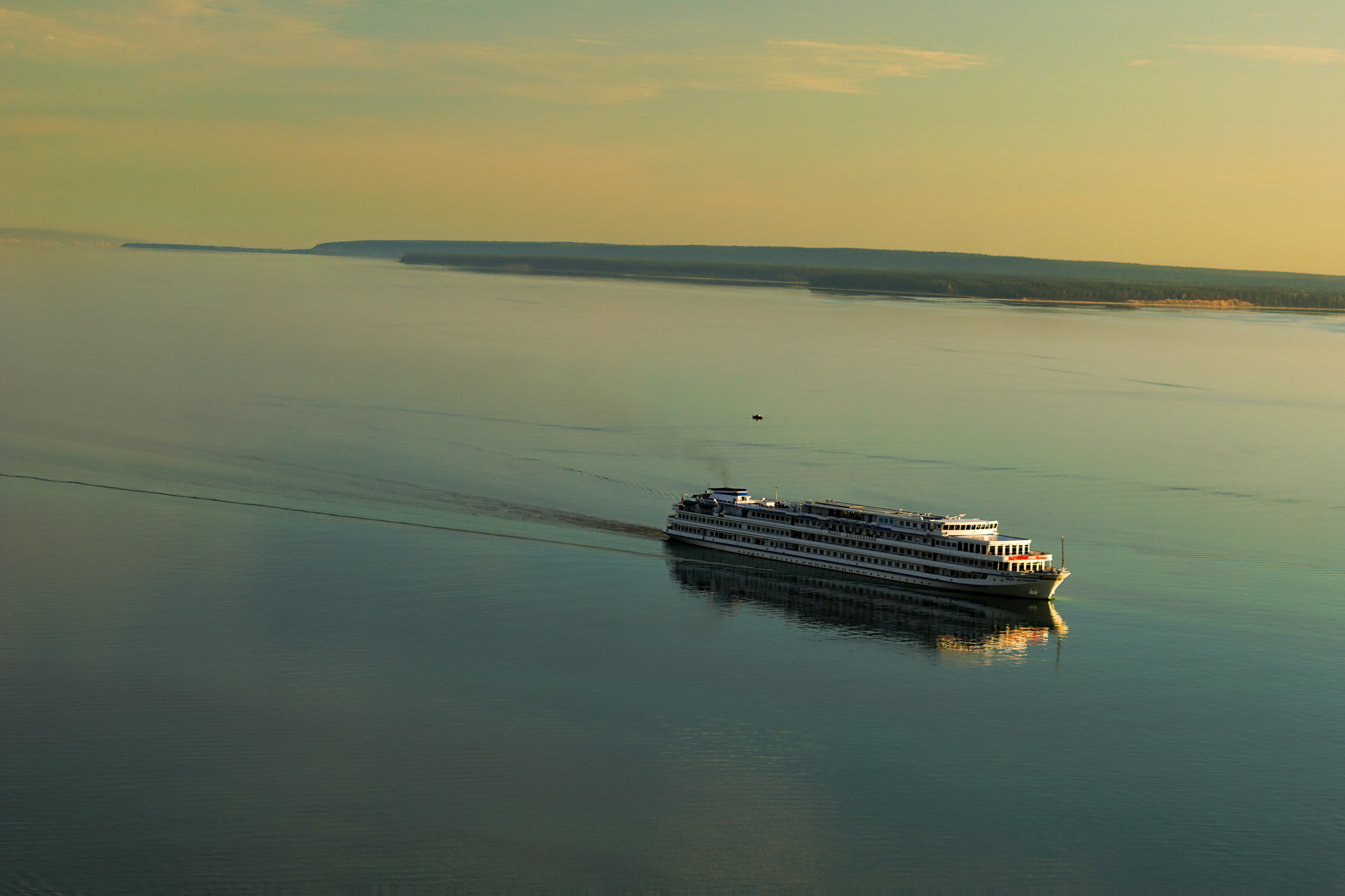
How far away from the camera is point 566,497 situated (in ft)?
212

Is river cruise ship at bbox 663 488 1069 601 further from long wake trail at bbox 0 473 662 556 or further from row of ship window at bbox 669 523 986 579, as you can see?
long wake trail at bbox 0 473 662 556

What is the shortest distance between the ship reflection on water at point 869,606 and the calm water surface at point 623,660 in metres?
0.25

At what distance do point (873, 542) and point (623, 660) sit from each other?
17615mm

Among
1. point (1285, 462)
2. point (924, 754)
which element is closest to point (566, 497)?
Answer: point (924, 754)

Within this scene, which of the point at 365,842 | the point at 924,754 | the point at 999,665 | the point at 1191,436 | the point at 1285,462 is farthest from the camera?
the point at 1191,436

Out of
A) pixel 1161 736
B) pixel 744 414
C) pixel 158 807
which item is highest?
pixel 744 414

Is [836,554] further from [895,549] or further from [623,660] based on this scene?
[623,660]

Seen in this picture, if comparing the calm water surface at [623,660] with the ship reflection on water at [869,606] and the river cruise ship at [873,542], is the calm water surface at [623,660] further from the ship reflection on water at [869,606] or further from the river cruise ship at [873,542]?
the river cruise ship at [873,542]

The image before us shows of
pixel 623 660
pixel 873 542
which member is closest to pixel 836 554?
pixel 873 542

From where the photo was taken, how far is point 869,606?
51.5 m

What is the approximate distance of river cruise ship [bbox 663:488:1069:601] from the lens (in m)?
51.9

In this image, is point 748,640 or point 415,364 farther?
point 415,364

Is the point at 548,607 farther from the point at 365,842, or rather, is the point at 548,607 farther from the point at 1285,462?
the point at 1285,462

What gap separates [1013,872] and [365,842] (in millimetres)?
14994
